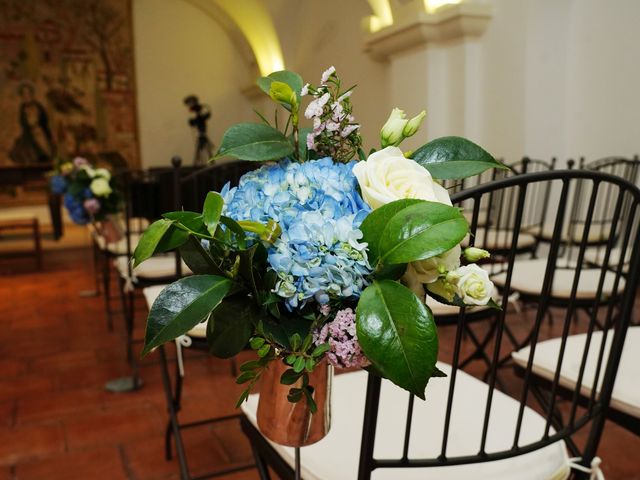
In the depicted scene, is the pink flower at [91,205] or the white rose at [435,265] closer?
the white rose at [435,265]

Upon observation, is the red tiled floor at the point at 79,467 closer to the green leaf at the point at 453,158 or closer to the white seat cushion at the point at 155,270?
the white seat cushion at the point at 155,270

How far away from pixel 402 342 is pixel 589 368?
914mm

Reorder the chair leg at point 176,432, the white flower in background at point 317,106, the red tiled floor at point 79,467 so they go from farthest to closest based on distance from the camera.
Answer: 1. the red tiled floor at point 79,467
2. the chair leg at point 176,432
3. the white flower in background at point 317,106

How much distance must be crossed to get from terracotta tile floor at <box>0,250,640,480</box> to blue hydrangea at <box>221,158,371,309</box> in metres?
1.47

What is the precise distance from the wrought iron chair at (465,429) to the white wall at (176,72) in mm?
8618

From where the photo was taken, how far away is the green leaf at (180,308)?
0.63 metres

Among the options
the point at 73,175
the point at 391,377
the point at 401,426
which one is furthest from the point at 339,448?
the point at 73,175

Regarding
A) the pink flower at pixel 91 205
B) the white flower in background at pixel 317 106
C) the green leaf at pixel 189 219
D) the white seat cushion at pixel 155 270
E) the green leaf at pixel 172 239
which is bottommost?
the white seat cushion at pixel 155 270

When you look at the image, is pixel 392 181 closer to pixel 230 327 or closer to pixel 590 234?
pixel 230 327

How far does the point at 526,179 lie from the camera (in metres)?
0.88

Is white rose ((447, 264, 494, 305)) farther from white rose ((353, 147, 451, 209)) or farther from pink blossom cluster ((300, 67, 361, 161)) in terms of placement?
pink blossom cluster ((300, 67, 361, 161))

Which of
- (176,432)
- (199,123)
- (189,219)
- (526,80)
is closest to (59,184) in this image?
(176,432)

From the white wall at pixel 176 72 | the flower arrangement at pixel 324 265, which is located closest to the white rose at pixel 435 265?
the flower arrangement at pixel 324 265

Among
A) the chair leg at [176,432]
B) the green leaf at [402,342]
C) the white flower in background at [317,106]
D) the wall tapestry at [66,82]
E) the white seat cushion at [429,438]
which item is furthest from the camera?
the wall tapestry at [66,82]
